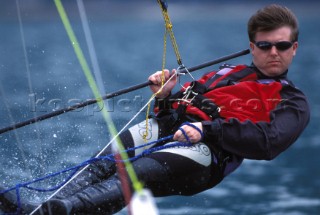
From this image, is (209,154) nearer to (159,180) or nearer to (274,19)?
(159,180)

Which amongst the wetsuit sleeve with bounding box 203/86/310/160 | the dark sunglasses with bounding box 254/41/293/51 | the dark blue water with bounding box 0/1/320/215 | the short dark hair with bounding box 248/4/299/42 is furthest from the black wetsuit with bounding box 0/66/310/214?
the dark blue water with bounding box 0/1/320/215

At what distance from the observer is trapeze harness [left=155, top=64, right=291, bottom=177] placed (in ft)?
18.5

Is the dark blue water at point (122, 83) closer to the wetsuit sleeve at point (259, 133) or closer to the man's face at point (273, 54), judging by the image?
the wetsuit sleeve at point (259, 133)

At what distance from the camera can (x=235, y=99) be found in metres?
5.72

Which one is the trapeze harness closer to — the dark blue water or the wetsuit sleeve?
the wetsuit sleeve

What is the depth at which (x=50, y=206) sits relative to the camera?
→ 497 centimetres

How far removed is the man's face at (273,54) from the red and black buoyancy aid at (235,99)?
80 millimetres

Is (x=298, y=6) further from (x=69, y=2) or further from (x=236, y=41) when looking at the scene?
(x=69, y=2)

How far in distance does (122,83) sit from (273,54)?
1428 cm

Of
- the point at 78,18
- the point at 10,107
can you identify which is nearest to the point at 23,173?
the point at 10,107

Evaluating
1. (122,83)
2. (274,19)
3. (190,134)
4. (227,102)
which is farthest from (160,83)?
(122,83)

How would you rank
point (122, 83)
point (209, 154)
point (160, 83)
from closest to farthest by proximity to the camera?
point (209, 154) < point (160, 83) < point (122, 83)

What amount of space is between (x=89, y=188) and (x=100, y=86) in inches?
502

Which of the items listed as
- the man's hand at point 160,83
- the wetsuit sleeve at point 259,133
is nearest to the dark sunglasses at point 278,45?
the wetsuit sleeve at point 259,133
